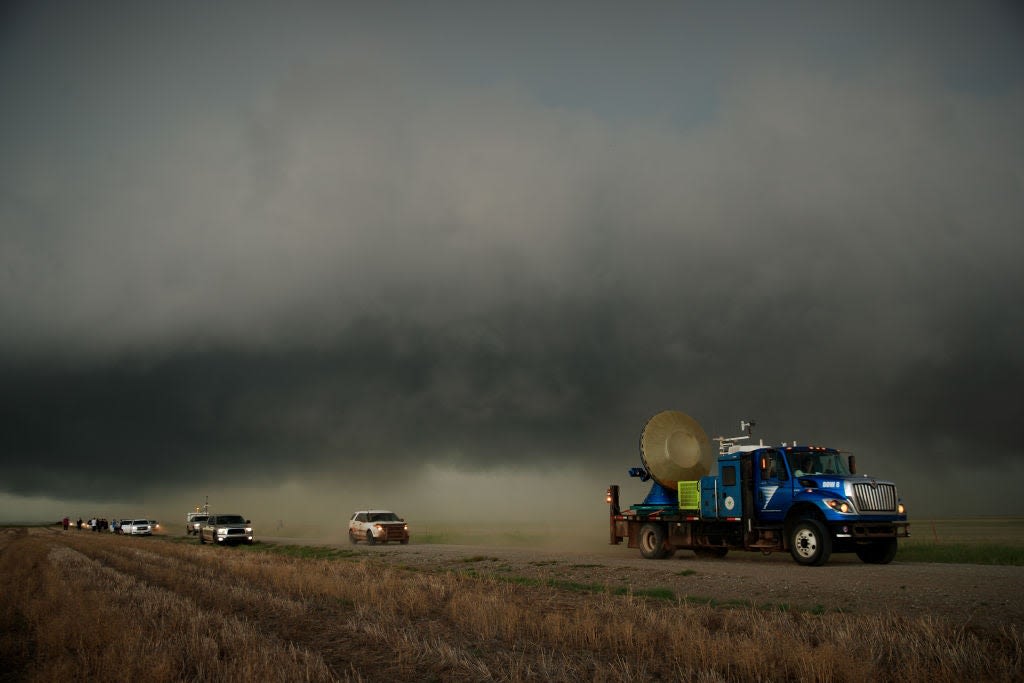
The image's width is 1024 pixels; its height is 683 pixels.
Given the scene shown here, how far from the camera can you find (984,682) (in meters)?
7.53

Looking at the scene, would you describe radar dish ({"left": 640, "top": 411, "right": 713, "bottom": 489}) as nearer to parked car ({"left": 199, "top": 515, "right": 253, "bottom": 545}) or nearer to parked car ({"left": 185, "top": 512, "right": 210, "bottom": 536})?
parked car ({"left": 199, "top": 515, "right": 253, "bottom": 545})

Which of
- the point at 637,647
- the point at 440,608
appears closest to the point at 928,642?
the point at 637,647

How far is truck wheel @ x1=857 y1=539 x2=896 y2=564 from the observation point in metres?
21.4

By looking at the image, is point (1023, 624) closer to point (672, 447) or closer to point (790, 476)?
point (790, 476)

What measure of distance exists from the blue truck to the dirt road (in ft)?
2.62

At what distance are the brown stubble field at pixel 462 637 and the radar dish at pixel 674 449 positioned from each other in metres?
10.1

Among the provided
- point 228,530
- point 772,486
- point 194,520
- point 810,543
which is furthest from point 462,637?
point 194,520

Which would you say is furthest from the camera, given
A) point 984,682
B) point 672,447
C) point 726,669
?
point 672,447

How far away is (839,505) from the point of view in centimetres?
2045

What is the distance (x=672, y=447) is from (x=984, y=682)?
1974 centimetres

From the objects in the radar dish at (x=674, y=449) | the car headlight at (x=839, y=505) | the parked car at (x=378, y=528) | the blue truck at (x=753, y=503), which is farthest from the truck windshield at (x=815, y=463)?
the parked car at (x=378, y=528)

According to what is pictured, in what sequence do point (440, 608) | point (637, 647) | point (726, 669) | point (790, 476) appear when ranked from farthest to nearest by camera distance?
point (790, 476) → point (440, 608) → point (637, 647) → point (726, 669)

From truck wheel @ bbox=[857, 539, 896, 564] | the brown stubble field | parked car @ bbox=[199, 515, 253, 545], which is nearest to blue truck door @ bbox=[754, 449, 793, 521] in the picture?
truck wheel @ bbox=[857, 539, 896, 564]

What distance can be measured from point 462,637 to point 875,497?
14.9m
